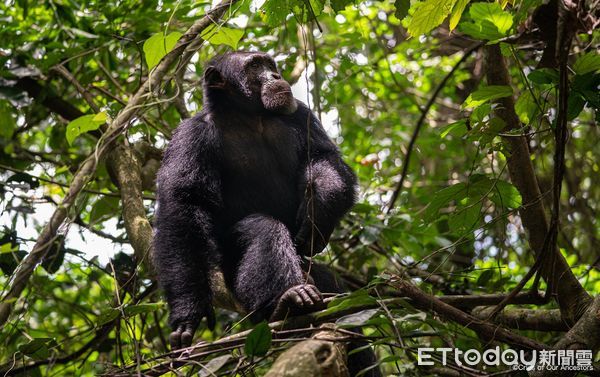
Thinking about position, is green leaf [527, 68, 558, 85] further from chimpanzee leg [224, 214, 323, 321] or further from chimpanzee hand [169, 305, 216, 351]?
chimpanzee hand [169, 305, 216, 351]

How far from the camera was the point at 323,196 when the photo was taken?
244 inches

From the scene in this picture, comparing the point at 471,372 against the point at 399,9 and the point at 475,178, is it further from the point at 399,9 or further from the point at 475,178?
the point at 399,9

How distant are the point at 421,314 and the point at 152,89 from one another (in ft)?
10.4

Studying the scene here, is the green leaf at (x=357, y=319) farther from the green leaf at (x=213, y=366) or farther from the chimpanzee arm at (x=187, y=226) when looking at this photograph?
the chimpanzee arm at (x=187, y=226)

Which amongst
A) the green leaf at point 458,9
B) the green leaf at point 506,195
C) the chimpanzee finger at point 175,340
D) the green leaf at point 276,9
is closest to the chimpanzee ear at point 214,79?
the green leaf at point 276,9

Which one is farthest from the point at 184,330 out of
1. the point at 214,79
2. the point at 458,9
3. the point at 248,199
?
the point at 458,9

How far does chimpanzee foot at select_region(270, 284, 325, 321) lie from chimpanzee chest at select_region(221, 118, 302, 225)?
4.96 ft

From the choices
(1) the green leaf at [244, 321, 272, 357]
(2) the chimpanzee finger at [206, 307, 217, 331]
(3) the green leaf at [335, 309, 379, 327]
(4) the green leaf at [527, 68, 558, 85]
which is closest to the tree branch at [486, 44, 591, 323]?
(4) the green leaf at [527, 68, 558, 85]

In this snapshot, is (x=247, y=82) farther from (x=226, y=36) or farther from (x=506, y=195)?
(x=506, y=195)

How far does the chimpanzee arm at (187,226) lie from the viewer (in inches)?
Answer: 220

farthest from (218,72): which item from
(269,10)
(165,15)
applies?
→ (269,10)

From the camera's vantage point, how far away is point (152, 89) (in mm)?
5754

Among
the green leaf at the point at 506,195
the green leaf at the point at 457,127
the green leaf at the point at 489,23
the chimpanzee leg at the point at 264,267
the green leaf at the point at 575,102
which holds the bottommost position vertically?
the chimpanzee leg at the point at 264,267

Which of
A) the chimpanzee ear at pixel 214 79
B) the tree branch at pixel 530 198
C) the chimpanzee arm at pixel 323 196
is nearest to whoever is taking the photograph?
the tree branch at pixel 530 198
